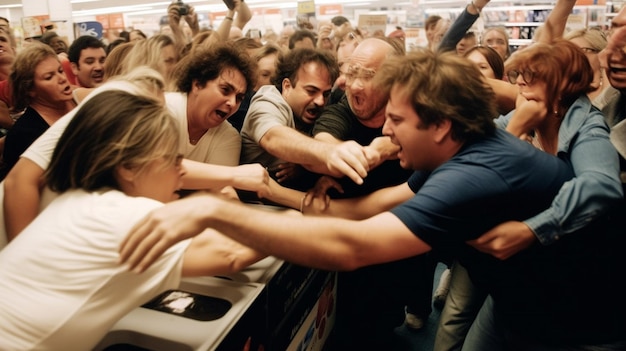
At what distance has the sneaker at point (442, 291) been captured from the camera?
3.03 m

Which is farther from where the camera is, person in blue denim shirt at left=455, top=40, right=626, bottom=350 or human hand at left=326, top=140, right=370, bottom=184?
human hand at left=326, top=140, right=370, bottom=184

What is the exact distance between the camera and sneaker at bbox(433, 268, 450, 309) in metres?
3.03

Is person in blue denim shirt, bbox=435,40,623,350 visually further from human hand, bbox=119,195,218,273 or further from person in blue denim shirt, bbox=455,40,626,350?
human hand, bbox=119,195,218,273

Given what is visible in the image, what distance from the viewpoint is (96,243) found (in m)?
1.00

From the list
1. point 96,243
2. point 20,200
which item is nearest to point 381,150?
point 96,243

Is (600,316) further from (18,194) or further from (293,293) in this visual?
(18,194)

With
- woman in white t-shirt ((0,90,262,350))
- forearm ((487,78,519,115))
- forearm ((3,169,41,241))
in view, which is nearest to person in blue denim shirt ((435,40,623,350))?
forearm ((487,78,519,115))

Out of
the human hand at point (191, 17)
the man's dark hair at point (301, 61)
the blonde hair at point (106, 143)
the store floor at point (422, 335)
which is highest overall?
the human hand at point (191, 17)

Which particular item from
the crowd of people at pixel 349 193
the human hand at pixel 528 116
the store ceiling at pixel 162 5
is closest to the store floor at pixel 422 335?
the crowd of people at pixel 349 193

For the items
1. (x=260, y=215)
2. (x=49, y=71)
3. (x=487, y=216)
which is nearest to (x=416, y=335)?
(x=487, y=216)

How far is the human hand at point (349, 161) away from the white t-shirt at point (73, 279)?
601 mm

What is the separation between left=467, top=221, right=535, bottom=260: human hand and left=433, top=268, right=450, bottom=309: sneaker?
1.93 m

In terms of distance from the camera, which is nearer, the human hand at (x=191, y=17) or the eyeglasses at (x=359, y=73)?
the eyeglasses at (x=359, y=73)

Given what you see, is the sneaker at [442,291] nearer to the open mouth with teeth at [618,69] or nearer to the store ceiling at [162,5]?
the open mouth with teeth at [618,69]
